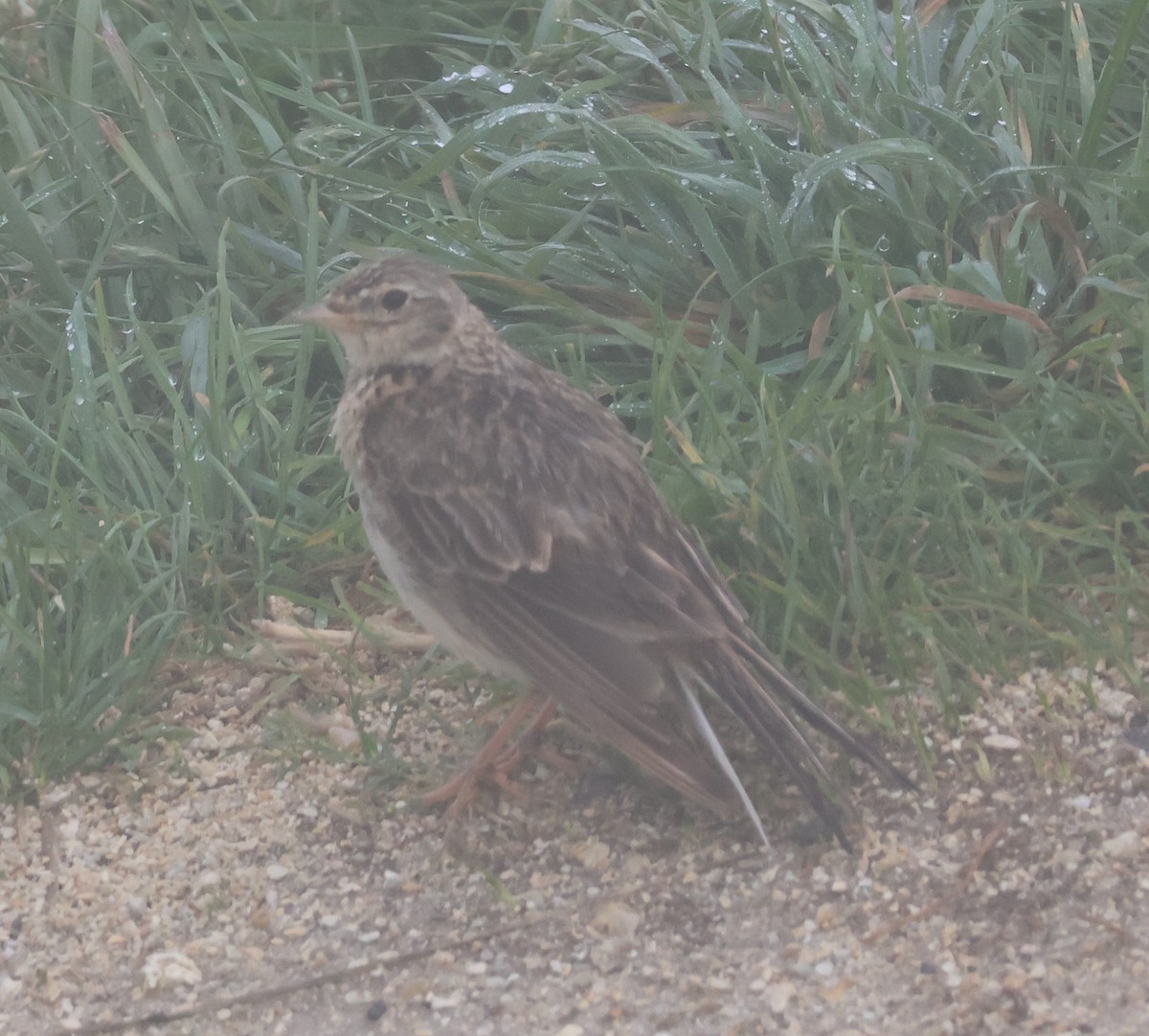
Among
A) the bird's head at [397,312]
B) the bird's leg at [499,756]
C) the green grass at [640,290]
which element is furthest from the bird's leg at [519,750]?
the bird's head at [397,312]

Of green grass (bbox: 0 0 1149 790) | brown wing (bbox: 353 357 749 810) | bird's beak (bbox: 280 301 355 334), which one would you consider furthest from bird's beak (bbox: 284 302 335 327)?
green grass (bbox: 0 0 1149 790)

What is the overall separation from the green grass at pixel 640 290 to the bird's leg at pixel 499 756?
0.63 metres

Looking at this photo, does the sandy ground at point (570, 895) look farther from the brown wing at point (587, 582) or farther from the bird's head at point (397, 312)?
the bird's head at point (397, 312)

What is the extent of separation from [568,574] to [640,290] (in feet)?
5.97

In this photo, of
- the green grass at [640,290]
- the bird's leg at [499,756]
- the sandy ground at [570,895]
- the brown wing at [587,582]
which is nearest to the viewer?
the sandy ground at [570,895]

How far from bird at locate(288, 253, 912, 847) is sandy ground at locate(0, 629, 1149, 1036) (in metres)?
0.17

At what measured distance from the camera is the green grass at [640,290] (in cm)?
458

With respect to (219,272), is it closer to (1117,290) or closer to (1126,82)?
(1117,290)

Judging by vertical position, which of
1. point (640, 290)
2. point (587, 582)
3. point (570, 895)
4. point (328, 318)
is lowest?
point (570, 895)

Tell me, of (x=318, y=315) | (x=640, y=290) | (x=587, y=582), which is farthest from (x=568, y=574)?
(x=640, y=290)

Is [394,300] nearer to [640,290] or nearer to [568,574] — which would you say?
[568,574]

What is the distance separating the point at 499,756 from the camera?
4.41 meters

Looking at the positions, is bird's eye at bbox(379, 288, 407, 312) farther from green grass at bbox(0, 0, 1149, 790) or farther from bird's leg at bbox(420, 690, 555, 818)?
bird's leg at bbox(420, 690, 555, 818)

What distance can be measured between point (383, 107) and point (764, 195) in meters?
1.88
